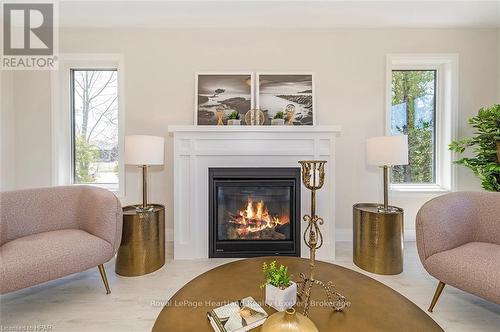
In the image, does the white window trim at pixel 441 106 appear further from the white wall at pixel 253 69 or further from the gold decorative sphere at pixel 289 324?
the gold decorative sphere at pixel 289 324

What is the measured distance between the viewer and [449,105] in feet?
10.1

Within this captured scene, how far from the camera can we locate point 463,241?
181 centimetres

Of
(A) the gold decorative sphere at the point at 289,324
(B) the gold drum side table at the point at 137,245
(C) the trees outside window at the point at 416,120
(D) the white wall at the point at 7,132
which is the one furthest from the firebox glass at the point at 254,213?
(D) the white wall at the point at 7,132

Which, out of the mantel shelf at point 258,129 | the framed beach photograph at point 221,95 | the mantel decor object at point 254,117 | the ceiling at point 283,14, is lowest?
the mantel shelf at point 258,129

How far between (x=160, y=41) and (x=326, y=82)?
199 cm

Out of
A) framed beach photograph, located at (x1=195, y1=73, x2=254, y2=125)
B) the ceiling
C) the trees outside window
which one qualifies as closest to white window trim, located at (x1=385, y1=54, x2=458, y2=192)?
the trees outside window

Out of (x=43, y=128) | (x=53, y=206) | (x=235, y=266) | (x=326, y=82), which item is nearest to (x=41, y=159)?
(x=43, y=128)

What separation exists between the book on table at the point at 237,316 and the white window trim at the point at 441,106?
2.68m

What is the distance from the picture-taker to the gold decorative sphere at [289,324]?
862mm

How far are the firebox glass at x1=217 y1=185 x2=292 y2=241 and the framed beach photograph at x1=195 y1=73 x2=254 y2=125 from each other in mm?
884

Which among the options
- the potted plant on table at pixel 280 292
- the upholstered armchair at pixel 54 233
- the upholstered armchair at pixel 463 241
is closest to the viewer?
the potted plant on table at pixel 280 292

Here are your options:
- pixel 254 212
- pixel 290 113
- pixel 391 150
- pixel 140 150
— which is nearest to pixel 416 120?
pixel 391 150

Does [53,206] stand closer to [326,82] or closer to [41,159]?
[41,159]

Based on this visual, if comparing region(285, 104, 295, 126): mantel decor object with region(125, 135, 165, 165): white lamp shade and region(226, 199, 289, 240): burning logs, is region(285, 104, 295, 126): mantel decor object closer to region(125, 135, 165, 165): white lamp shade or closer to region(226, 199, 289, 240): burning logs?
region(226, 199, 289, 240): burning logs
